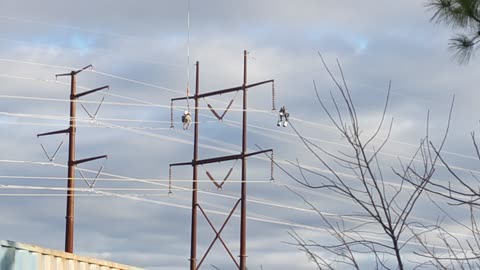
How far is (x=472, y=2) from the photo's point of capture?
9.05 meters

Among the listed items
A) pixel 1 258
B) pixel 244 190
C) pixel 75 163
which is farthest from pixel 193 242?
pixel 1 258

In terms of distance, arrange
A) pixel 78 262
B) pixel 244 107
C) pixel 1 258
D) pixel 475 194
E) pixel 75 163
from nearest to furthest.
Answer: pixel 475 194, pixel 1 258, pixel 78 262, pixel 75 163, pixel 244 107

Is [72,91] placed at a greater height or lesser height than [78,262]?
greater

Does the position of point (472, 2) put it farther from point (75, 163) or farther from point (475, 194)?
point (75, 163)

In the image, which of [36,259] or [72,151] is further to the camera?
[72,151]

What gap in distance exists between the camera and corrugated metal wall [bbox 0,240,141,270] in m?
13.4

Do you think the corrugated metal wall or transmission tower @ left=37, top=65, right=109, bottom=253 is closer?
the corrugated metal wall

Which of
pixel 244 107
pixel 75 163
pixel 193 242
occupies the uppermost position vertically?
pixel 244 107

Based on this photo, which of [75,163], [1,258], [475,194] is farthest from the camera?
[75,163]

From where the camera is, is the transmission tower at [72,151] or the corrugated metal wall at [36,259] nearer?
the corrugated metal wall at [36,259]

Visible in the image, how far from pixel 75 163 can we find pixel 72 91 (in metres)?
2.38

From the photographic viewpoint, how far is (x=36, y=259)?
14.1 m

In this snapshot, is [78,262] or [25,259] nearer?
[25,259]

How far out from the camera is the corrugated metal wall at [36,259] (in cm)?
1341
